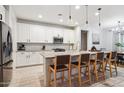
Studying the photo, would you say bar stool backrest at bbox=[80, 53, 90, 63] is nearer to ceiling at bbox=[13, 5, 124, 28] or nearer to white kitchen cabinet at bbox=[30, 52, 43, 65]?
ceiling at bbox=[13, 5, 124, 28]

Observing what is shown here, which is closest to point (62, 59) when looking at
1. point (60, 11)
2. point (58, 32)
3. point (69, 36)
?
point (60, 11)

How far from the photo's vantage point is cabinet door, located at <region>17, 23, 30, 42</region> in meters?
5.11

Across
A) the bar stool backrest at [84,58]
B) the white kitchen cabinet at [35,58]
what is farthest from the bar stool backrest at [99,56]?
the white kitchen cabinet at [35,58]

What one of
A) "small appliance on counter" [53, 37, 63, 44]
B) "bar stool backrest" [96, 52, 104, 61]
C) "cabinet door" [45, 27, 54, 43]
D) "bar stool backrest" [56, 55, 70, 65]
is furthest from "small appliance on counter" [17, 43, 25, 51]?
"bar stool backrest" [96, 52, 104, 61]

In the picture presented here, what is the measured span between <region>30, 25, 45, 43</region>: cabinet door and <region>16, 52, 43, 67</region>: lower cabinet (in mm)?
834

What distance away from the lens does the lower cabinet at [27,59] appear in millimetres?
4866

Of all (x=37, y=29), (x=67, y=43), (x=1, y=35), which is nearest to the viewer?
(x=1, y=35)

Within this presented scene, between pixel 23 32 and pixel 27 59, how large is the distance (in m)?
1.47

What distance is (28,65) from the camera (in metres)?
5.18

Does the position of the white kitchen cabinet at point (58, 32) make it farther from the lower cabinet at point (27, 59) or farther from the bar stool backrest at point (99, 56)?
the bar stool backrest at point (99, 56)
